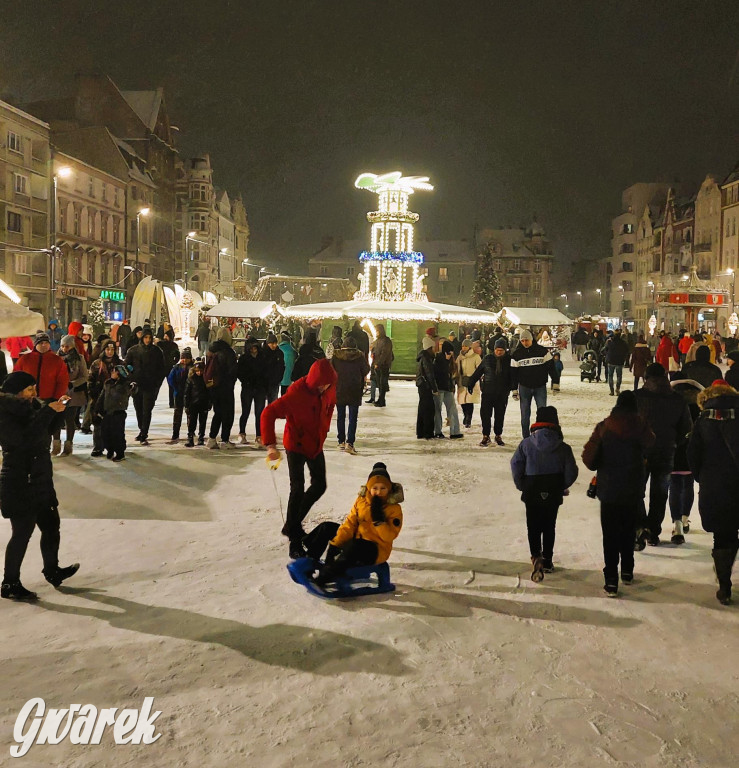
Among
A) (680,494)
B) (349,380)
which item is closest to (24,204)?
(349,380)

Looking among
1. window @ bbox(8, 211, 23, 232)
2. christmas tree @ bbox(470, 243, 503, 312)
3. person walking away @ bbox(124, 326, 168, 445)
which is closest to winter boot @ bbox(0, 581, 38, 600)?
person walking away @ bbox(124, 326, 168, 445)

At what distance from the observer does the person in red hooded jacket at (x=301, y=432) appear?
6.27 meters

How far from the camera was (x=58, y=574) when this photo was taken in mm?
5539

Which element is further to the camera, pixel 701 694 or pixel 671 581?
pixel 671 581

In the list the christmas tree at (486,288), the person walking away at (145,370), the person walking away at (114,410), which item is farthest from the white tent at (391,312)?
the christmas tree at (486,288)

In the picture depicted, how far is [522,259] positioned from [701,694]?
103 metres

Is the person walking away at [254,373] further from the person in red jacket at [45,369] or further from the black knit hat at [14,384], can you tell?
the black knit hat at [14,384]

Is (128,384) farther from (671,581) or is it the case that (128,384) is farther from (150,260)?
(150,260)

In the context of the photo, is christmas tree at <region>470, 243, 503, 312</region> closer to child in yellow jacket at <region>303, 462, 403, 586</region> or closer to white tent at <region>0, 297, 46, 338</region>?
white tent at <region>0, 297, 46, 338</region>

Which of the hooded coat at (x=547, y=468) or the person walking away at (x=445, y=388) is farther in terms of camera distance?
the person walking away at (x=445, y=388)

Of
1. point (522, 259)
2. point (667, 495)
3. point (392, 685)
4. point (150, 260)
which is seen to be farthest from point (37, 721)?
point (522, 259)

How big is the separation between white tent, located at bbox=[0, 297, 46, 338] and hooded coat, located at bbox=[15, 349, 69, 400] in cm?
83

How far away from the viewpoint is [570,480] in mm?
5676

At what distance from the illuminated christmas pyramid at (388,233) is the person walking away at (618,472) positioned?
24900 mm
